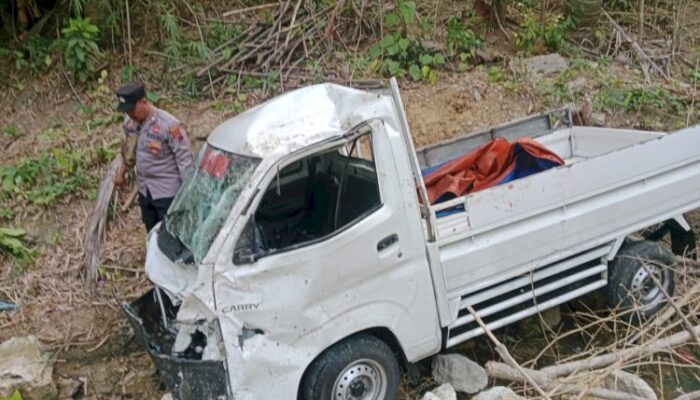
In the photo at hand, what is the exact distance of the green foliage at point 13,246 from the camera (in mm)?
6410

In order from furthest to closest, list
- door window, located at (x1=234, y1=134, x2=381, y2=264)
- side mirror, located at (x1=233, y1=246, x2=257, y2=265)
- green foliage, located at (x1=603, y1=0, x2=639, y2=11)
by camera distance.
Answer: green foliage, located at (x1=603, y1=0, x2=639, y2=11) → door window, located at (x1=234, y1=134, x2=381, y2=264) → side mirror, located at (x1=233, y1=246, x2=257, y2=265)

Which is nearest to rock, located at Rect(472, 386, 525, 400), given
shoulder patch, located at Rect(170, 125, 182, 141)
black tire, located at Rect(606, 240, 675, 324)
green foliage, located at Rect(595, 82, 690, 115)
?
black tire, located at Rect(606, 240, 675, 324)

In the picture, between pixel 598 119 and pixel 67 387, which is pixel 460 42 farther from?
pixel 67 387

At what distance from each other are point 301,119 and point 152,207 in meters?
1.96

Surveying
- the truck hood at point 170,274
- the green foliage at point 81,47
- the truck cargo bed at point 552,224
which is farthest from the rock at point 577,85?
the truck hood at point 170,274

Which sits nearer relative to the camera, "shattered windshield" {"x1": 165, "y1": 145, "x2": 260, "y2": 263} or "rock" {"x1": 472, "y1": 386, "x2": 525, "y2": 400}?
"shattered windshield" {"x1": 165, "y1": 145, "x2": 260, "y2": 263}

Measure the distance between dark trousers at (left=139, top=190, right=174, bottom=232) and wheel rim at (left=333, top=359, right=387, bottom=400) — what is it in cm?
209

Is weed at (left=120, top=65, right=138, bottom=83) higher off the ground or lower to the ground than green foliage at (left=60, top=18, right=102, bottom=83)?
lower

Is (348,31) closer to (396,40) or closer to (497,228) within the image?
(396,40)

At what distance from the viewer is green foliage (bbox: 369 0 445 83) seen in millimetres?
8555

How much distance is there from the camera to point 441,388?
4582mm

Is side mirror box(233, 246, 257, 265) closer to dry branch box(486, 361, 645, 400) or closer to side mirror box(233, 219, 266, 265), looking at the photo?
side mirror box(233, 219, 266, 265)

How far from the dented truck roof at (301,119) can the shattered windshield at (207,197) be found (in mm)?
89

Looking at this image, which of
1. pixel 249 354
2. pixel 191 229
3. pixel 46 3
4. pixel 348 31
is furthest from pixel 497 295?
pixel 46 3
